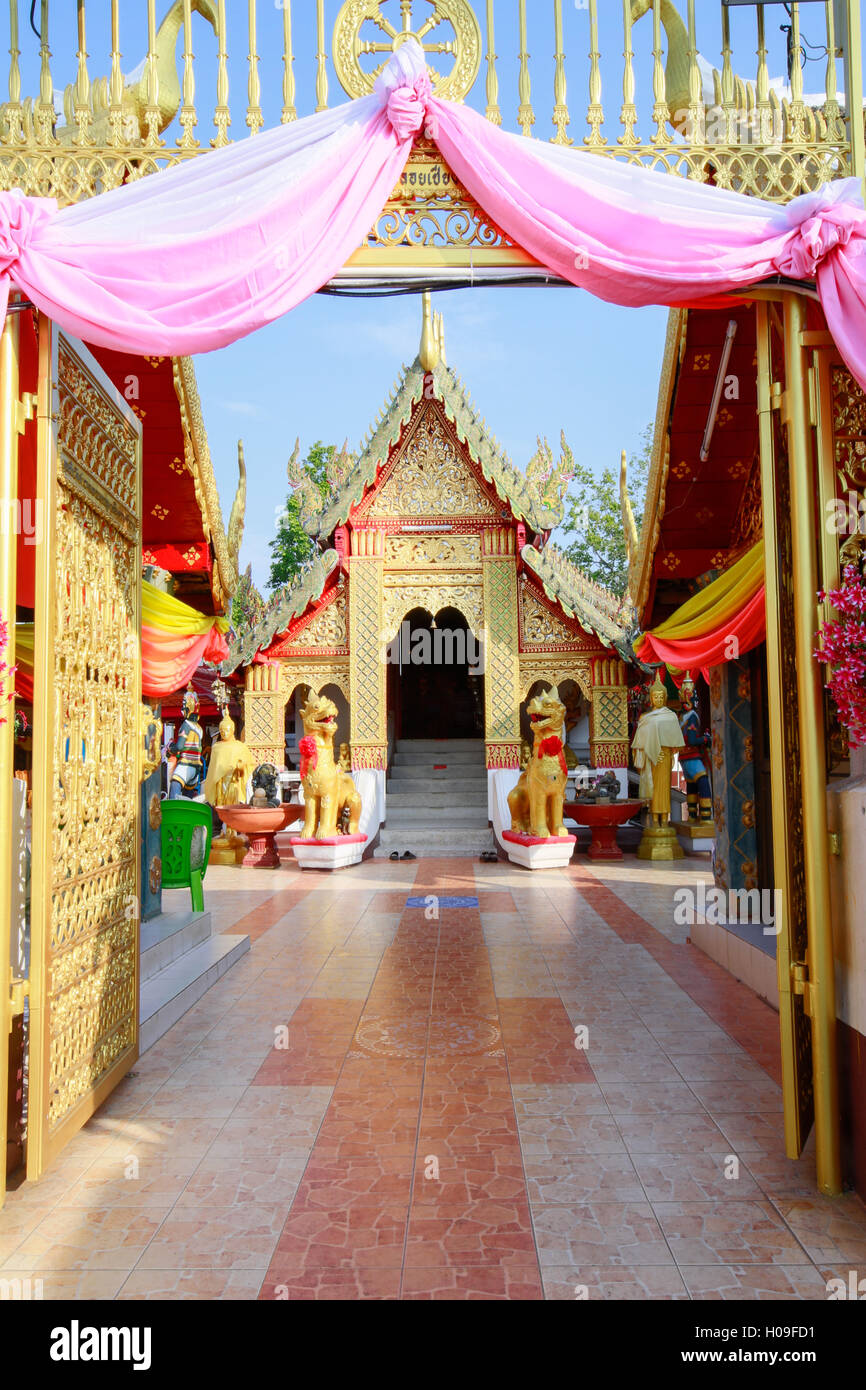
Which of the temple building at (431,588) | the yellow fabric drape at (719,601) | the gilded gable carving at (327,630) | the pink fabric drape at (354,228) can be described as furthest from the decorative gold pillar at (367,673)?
the pink fabric drape at (354,228)

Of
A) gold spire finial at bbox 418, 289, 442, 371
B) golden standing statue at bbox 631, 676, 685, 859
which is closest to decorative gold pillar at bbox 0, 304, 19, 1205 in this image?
golden standing statue at bbox 631, 676, 685, 859

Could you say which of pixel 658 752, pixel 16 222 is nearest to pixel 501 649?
pixel 658 752

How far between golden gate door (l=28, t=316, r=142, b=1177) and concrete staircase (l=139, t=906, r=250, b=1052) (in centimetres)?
46

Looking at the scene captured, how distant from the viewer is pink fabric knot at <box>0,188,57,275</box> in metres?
2.67

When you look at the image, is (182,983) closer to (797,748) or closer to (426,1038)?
(426,1038)

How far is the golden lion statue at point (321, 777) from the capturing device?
390 inches

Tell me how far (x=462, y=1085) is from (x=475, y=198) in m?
3.20

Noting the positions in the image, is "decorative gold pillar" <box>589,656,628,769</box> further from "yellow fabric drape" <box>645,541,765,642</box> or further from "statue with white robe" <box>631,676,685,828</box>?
"yellow fabric drape" <box>645,541,765,642</box>

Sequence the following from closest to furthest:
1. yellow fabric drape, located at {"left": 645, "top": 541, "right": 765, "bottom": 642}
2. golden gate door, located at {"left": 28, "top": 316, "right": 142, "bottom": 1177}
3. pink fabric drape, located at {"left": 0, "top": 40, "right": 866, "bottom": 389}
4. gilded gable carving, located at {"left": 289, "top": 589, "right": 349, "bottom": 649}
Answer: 1. pink fabric drape, located at {"left": 0, "top": 40, "right": 866, "bottom": 389}
2. golden gate door, located at {"left": 28, "top": 316, "right": 142, "bottom": 1177}
3. yellow fabric drape, located at {"left": 645, "top": 541, "right": 765, "bottom": 642}
4. gilded gable carving, located at {"left": 289, "top": 589, "right": 349, "bottom": 649}

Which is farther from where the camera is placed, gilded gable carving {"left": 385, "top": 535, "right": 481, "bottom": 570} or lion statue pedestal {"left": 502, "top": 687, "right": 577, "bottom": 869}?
gilded gable carving {"left": 385, "top": 535, "right": 481, "bottom": 570}

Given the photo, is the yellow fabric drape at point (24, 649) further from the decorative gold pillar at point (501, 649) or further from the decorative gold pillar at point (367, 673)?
the decorative gold pillar at point (501, 649)

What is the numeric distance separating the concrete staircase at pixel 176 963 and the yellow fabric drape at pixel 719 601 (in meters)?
3.39
